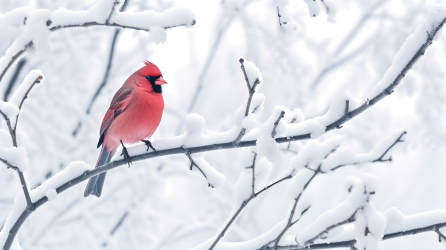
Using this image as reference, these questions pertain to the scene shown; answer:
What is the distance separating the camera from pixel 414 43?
1190mm

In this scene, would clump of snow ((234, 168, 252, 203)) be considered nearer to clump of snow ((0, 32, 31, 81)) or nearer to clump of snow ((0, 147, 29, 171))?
clump of snow ((0, 147, 29, 171))

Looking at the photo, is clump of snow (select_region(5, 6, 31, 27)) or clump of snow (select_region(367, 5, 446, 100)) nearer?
clump of snow (select_region(367, 5, 446, 100))

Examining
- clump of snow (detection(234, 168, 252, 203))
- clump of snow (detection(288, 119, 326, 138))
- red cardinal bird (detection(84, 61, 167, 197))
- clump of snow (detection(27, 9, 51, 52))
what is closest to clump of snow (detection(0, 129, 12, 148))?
clump of snow (detection(27, 9, 51, 52))

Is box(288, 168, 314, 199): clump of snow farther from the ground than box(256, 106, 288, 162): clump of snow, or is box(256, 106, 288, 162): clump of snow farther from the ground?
box(256, 106, 288, 162): clump of snow

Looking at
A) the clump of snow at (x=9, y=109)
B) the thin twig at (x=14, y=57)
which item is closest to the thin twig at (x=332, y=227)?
the clump of snow at (x=9, y=109)

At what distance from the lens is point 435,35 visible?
1.15 metres

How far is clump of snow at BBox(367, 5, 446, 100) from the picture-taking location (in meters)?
1.15

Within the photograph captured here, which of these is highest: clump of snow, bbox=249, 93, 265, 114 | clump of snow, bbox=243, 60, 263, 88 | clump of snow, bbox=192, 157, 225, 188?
clump of snow, bbox=249, 93, 265, 114

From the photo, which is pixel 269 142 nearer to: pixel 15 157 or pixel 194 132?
pixel 194 132

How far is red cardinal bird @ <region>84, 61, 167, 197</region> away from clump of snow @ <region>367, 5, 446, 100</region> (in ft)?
3.85

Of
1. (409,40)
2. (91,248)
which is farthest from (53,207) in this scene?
(409,40)

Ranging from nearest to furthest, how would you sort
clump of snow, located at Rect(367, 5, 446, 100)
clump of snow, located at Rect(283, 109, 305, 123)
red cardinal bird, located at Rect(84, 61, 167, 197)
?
clump of snow, located at Rect(367, 5, 446, 100), clump of snow, located at Rect(283, 109, 305, 123), red cardinal bird, located at Rect(84, 61, 167, 197)

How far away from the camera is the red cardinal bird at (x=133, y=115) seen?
2049 millimetres

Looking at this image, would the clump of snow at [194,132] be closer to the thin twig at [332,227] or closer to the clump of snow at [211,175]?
the clump of snow at [211,175]
